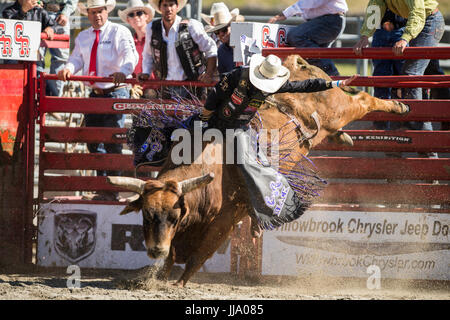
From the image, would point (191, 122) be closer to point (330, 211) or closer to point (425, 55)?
point (330, 211)

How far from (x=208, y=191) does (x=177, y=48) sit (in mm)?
1983

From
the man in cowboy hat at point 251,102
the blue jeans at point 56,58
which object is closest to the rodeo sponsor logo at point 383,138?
the man in cowboy hat at point 251,102

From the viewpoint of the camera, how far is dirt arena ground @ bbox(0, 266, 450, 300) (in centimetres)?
516

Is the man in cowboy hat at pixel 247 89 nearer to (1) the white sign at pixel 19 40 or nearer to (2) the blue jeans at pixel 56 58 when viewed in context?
(1) the white sign at pixel 19 40

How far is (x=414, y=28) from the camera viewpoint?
5953mm

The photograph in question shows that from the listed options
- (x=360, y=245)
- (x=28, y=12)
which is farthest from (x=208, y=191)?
(x=28, y=12)

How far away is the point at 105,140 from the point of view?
6.69 metres

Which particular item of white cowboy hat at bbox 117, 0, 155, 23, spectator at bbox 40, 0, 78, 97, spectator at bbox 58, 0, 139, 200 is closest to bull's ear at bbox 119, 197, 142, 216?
spectator at bbox 58, 0, 139, 200

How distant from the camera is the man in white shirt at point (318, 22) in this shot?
651cm

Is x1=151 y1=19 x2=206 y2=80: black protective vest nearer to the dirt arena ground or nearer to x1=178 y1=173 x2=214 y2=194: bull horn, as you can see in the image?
the dirt arena ground

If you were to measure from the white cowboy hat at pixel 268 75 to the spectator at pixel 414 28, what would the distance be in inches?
47.6
